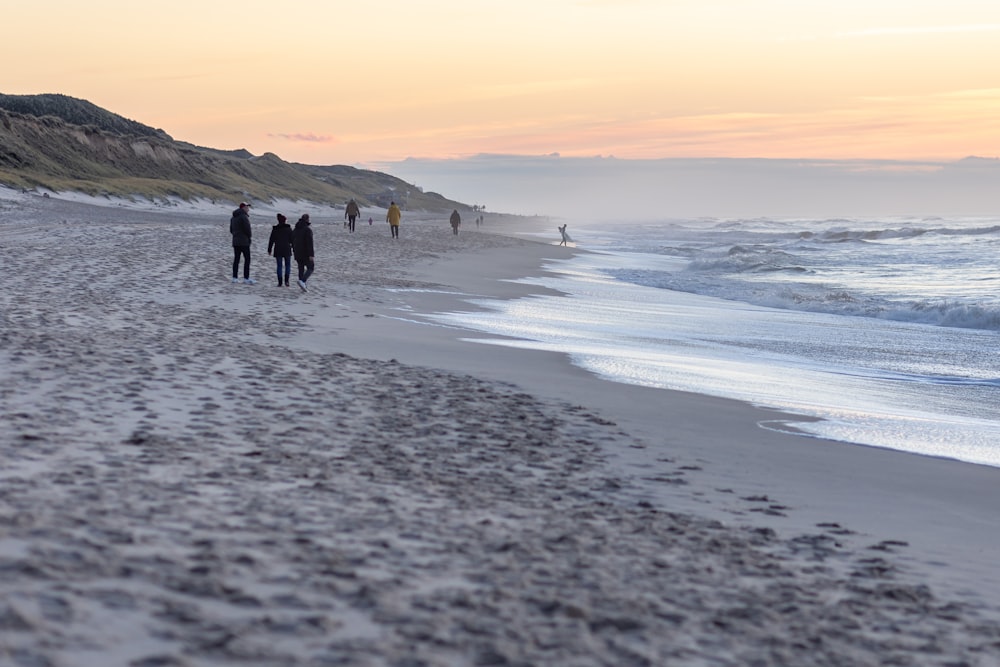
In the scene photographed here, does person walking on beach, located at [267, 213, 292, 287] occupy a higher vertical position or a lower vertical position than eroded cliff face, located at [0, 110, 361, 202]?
lower

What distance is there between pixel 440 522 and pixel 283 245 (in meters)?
15.0

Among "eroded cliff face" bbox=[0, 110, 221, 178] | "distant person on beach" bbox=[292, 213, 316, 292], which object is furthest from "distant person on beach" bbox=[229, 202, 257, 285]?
"eroded cliff face" bbox=[0, 110, 221, 178]

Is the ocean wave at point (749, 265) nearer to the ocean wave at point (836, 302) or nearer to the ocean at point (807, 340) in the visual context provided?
the ocean at point (807, 340)

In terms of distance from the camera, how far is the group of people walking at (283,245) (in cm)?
1933

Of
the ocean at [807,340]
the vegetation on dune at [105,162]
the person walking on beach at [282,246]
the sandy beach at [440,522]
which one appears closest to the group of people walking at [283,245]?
the person walking on beach at [282,246]

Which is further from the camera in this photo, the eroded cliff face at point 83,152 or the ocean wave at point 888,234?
the ocean wave at point 888,234

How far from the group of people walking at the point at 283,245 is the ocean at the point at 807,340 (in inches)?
138

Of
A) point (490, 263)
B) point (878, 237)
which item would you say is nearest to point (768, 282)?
point (490, 263)

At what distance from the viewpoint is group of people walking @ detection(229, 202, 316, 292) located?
19328mm

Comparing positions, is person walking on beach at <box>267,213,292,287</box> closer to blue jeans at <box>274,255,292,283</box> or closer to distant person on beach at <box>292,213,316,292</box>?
blue jeans at <box>274,255,292,283</box>

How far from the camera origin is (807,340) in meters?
17.0

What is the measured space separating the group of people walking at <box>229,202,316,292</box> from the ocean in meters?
3.52

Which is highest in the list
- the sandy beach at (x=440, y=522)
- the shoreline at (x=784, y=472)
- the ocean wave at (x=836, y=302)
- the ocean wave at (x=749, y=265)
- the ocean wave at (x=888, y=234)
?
the ocean wave at (x=888, y=234)

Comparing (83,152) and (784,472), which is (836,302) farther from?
(83,152)
